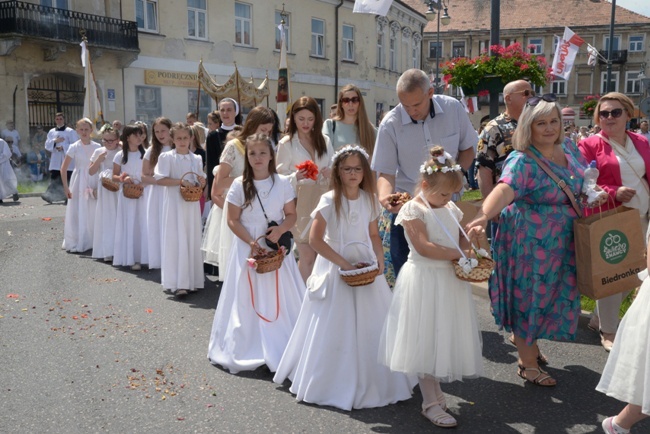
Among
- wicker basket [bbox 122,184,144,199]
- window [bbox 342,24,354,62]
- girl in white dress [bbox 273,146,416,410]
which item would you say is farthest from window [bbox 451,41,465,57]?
girl in white dress [bbox 273,146,416,410]

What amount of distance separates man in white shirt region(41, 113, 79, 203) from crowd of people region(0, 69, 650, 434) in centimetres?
1255

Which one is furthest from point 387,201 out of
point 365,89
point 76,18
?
point 365,89

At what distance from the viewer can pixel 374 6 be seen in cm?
927

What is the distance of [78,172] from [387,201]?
25.7ft

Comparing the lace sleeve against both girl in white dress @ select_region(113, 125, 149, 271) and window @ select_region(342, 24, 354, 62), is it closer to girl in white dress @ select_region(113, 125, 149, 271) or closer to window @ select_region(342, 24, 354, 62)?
girl in white dress @ select_region(113, 125, 149, 271)

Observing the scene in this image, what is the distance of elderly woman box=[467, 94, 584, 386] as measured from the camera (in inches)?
187

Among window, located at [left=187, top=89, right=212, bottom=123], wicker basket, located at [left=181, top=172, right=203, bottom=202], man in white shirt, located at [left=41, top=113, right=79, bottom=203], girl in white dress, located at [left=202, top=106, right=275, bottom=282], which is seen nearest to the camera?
girl in white dress, located at [left=202, top=106, right=275, bottom=282]

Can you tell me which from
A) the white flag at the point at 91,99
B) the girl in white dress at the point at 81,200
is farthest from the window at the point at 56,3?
the girl in white dress at the point at 81,200

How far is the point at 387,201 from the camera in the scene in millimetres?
4652

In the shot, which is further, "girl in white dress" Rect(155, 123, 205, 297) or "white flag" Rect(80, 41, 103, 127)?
"white flag" Rect(80, 41, 103, 127)

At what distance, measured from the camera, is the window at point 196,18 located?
2620 centimetres

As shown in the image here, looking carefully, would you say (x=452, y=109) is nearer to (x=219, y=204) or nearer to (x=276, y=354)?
(x=276, y=354)

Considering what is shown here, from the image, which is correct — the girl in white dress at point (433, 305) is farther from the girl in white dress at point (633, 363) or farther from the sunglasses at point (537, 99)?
the sunglasses at point (537, 99)

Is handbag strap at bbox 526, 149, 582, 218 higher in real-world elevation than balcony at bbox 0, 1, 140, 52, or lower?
lower
